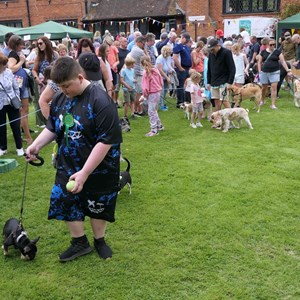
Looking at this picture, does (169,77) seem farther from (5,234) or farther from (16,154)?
(5,234)

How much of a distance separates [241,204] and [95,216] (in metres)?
1.93

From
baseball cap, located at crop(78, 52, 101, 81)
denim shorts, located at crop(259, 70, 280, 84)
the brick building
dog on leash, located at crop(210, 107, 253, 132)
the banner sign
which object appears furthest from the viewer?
the brick building

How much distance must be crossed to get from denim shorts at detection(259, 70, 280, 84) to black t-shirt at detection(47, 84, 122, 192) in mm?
7699

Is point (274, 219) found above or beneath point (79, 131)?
beneath

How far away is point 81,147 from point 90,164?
0.24m

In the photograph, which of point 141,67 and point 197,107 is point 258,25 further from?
point 197,107

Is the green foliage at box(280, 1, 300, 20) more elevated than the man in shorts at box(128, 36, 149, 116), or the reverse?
the green foliage at box(280, 1, 300, 20)

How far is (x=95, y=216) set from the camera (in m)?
3.22

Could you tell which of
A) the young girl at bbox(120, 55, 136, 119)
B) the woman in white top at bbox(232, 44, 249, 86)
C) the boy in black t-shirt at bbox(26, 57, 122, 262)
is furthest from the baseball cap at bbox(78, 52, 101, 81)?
the woman in white top at bbox(232, 44, 249, 86)

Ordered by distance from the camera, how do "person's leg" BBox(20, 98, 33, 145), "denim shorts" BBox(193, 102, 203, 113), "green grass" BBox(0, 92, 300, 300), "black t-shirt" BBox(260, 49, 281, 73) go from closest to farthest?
"green grass" BBox(0, 92, 300, 300), "person's leg" BBox(20, 98, 33, 145), "denim shorts" BBox(193, 102, 203, 113), "black t-shirt" BBox(260, 49, 281, 73)

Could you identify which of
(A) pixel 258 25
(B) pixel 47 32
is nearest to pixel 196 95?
(B) pixel 47 32

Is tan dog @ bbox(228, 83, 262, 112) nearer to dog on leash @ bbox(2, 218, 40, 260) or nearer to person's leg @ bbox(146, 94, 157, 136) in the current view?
person's leg @ bbox(146, 94, 157, 136)

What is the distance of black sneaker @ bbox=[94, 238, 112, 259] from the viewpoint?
345 cm

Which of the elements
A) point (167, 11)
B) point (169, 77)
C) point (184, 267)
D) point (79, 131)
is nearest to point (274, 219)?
point (184, 267)
